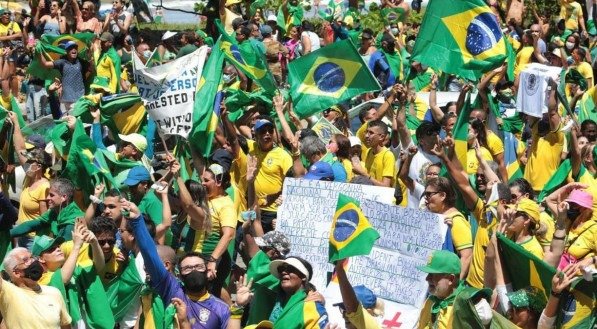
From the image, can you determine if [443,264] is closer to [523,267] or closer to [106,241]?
[523,267]

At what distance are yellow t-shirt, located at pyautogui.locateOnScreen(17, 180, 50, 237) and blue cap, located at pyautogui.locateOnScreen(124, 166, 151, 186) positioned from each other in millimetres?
845

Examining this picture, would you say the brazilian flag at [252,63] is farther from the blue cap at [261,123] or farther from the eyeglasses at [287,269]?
the eyeglasses at [287,269]

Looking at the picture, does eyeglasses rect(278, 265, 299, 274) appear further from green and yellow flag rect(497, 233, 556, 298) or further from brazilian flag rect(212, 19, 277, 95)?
brazilian flag rect(212, 19, 277, 95)

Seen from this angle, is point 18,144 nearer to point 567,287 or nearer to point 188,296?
point 188,296

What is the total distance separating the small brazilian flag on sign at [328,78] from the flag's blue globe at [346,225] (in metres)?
4.46

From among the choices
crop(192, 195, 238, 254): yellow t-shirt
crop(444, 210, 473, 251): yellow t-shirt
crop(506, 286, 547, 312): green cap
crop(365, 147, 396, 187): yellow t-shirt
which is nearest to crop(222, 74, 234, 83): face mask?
crop(365, 147, 396, 187): yellow t-shirt

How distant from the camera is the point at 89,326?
10117mm

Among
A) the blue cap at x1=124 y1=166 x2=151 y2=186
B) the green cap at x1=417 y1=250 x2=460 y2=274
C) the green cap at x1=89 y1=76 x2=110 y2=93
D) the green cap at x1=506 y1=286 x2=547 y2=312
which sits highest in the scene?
the green cap at x1=506 y1=286 x2=547 y2=312

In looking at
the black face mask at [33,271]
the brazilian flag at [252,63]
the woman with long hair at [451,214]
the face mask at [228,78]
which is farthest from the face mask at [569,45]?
the black face mask at [33,271]

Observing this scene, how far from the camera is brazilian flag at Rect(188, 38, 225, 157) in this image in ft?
41.6

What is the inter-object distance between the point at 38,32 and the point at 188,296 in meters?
13.2

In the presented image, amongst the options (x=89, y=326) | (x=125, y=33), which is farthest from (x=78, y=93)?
(x=89, y=326)

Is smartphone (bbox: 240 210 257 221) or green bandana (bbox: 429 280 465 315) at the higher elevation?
green bandana (bbox: 429 280 465 315)

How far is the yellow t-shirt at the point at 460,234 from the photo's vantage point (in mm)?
10336
